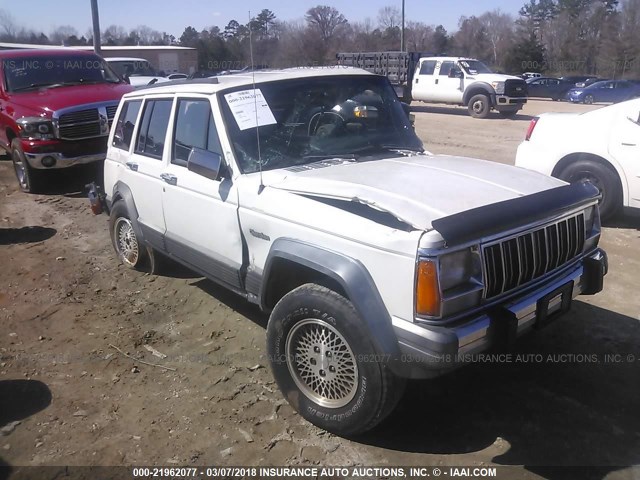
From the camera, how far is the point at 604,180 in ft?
21.3

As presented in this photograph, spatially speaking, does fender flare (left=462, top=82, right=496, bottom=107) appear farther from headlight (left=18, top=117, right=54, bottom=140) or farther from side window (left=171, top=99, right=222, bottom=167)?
side window (left=171, top=99, right=222, bottom=167)

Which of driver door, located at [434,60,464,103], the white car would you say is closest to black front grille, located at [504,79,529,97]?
driver door, located at [434,60,464,103]

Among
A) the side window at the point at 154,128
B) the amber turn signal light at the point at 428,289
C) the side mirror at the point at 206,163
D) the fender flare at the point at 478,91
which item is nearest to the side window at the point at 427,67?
the fender flare at the point at 478,91

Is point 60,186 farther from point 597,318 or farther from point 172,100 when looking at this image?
point 597,318

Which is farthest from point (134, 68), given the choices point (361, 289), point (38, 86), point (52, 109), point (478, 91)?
point (361, 289)

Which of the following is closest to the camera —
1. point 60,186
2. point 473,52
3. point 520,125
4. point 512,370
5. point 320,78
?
point 512,370

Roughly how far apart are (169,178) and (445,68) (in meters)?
18.7

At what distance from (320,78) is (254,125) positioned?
0.78 m

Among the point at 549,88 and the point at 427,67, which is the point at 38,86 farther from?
the point at 549,88

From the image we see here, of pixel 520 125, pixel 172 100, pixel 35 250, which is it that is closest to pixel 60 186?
pixel 35 250

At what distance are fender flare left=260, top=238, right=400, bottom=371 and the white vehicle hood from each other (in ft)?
1.09

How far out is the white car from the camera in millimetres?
6285

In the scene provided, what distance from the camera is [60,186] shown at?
992 cm

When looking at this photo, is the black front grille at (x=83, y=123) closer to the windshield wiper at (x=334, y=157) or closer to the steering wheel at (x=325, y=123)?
the steering wheel at (x=325, y=123)
